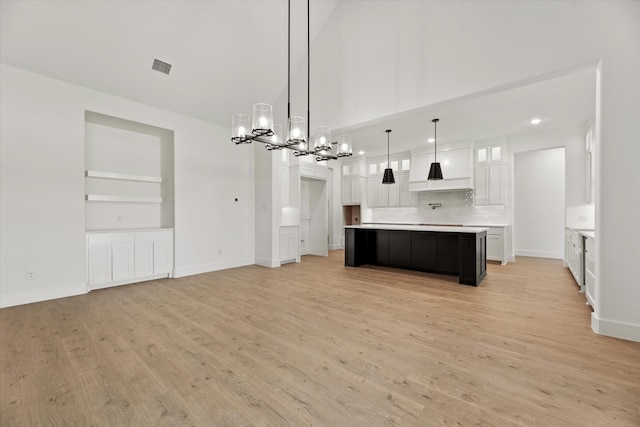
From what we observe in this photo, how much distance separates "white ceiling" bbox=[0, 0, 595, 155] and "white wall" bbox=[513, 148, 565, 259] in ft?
6.31

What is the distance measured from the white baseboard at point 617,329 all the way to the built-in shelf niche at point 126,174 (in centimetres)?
635

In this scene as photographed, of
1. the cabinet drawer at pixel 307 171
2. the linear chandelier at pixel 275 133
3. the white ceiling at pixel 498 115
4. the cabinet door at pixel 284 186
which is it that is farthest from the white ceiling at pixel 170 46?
the white ceiling at pixel 498 115

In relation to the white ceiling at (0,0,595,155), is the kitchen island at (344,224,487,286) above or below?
below

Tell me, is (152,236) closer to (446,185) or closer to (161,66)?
(161,66)

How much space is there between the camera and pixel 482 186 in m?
7.03

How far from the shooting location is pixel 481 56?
139 inches

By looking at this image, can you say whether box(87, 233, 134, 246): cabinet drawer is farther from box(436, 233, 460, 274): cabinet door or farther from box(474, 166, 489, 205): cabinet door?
box(474, 166, 489, 205): cabinet door

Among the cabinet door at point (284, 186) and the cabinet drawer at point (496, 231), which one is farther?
the cabinet door at point (284, 186)

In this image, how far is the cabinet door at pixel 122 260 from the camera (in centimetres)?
466

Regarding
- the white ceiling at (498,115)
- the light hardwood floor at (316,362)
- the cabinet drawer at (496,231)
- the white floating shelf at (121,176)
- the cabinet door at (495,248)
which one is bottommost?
the light hardwood floor at (316,362)

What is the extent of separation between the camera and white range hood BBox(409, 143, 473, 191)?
7.06m

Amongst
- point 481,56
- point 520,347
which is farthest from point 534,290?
point 481,56

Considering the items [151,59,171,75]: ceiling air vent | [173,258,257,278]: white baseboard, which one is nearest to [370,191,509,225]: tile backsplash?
[173,258,257,278]: white baseboard

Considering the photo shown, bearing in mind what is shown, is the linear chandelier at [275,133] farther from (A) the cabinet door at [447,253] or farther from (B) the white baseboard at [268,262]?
(B) the white baseboard at [268,262]
